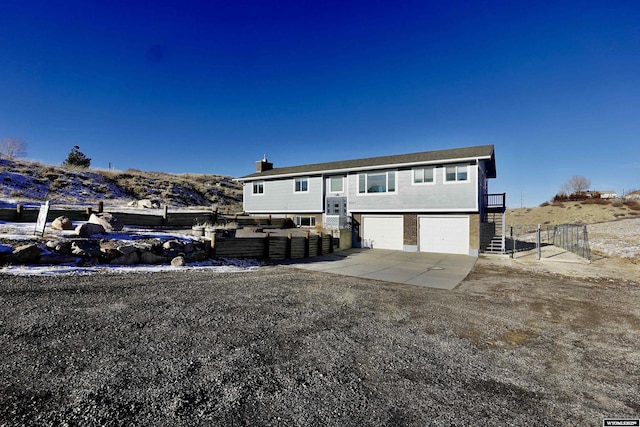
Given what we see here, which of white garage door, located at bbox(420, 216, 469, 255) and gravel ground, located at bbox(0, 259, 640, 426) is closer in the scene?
gravel ground, located at bbox(0, 259, 640, 426)

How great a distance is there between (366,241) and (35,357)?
18311 mm

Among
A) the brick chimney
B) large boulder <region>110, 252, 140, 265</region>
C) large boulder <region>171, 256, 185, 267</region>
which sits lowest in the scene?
large boulder <region>171, 256, 185, 267</region>

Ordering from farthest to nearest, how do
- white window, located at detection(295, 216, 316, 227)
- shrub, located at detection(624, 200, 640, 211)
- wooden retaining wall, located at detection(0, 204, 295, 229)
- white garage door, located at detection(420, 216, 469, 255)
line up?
shrub, located at detection(624, 200, 640, 211)
white window, located at detection(295, 216, 316, 227)
white garage door, located at detection(420, 216, 469, 255)
wooden retaining wall, located at detection(0, 204, 295, 229)

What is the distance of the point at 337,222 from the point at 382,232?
324 centimetres

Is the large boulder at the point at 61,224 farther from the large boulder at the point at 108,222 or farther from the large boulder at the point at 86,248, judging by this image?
the large boulder at the point at 86,248

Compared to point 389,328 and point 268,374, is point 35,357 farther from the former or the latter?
point 389,328

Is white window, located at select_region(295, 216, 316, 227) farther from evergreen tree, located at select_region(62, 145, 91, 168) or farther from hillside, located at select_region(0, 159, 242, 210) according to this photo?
evergreen tree, located at select_region(62, 145, 91, 168)

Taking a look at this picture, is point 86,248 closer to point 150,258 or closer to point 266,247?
point 150,258

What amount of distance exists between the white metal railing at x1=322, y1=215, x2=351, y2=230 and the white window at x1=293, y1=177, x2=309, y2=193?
11.4ft

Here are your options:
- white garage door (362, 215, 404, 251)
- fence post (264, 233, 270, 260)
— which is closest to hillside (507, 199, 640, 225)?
white garage door (362, 215, 404, 251)

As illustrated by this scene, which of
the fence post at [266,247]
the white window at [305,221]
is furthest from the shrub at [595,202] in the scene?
the fence post at [266,247]

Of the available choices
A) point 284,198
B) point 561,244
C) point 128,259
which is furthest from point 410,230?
point 128,259

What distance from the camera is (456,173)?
17.0 metres

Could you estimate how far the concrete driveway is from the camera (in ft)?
33.7
